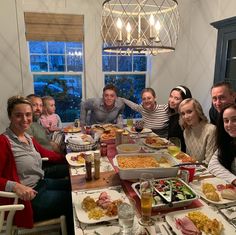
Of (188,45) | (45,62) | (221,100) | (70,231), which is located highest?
(188,45)

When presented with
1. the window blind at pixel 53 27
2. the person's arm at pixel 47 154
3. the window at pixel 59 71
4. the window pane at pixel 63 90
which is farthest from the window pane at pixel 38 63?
the person's arm at pixel 47 154

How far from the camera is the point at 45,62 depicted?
3643 millimetres

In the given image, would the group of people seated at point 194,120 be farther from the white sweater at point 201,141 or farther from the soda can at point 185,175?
the soda can at point 185,175

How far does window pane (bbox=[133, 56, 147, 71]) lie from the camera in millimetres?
4039

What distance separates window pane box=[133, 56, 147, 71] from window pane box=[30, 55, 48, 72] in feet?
4.89

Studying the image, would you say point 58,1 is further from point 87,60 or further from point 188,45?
point 188,45

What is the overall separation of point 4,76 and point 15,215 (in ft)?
8.10

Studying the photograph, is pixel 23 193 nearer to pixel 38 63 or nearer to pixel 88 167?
pixel 88 167

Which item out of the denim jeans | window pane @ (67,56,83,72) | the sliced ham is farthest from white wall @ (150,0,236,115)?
the sliced ham

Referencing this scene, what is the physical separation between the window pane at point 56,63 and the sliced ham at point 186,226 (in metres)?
3.18

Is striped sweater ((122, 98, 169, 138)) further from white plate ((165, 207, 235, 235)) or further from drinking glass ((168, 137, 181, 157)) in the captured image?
white plate ((165, 207, 235, 235))

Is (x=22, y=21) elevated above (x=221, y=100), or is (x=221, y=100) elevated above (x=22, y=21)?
(x=22, y=21)

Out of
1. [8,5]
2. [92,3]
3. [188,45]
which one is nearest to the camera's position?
[8,5]

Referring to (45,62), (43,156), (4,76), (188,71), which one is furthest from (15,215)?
(188,71)
